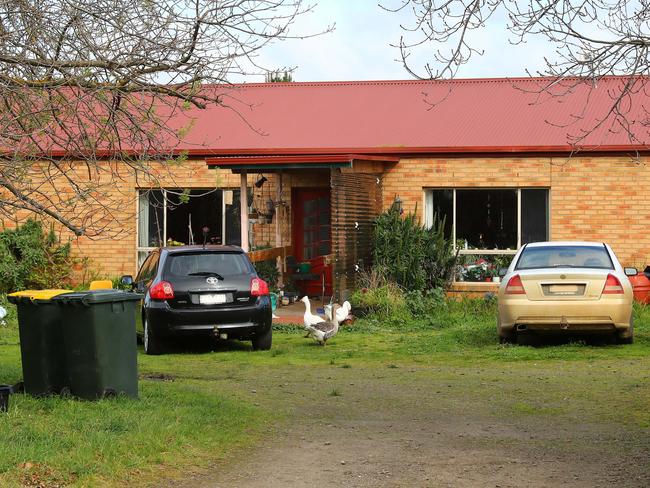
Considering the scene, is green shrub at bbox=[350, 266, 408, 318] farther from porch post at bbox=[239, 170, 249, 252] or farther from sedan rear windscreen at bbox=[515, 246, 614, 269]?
sedan rear windscreen at bbox=[515, 246, 614, 269]

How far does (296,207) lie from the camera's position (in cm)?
2458

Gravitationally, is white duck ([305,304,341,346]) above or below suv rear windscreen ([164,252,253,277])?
below

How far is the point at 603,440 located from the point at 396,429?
5.59ft

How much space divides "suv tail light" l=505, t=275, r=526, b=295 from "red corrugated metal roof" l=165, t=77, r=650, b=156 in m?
6.36

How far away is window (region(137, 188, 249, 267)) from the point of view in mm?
23969

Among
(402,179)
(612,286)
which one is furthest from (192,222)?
(612,286)

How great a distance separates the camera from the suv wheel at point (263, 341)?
15812mm

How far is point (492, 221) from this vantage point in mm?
22578

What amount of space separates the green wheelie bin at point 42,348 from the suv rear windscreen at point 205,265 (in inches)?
193

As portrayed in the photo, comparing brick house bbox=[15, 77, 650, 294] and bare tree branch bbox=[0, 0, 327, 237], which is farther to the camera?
brick house bbox=[15, 77, 650, 294]

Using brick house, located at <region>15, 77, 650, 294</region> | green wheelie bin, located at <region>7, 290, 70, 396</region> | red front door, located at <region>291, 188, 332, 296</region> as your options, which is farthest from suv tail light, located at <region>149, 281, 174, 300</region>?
red front door, located at <region>291, 188, 332, 296</region>

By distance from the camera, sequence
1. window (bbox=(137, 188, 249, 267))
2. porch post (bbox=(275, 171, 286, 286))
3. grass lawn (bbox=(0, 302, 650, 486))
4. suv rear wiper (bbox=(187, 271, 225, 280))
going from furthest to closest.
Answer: window (bbox=(137, 188, 249, 267)) → porch post (bbox=(275, 171, 286, 286)) → suv rear wiper (bbox=(187, 271, 225, 280)) → grass lawn (bbox=(0, 302, 650, 486))

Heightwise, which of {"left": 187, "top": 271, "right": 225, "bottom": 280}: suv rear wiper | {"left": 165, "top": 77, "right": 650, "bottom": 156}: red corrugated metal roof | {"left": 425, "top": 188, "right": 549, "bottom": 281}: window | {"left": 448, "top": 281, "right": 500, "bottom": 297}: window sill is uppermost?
{"left": 165, "top": 77, "right": 650, "bottom": 156}: red corrugated metal roof

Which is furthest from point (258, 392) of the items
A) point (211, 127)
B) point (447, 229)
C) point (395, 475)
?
point (211, 127)
